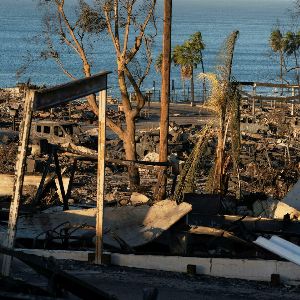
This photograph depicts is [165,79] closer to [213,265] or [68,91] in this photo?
[213,265]

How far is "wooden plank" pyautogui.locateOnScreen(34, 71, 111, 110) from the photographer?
32.6ft

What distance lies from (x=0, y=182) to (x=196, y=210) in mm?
6882

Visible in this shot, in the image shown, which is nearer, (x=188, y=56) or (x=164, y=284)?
(x=164, y=284)

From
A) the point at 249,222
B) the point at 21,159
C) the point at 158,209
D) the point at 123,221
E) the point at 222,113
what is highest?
the point at 222,113

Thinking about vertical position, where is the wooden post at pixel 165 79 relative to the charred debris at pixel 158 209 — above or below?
above

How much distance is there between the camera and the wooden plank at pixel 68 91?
9922 millimetres

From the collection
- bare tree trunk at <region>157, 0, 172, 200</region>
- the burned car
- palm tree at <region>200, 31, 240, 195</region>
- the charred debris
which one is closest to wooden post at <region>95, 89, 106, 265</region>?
the charred debris

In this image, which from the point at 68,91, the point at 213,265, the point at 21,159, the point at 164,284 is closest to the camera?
the point at 21,159

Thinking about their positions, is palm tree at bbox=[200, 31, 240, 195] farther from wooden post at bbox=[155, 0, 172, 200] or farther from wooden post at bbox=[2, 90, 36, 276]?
wooden post at bbox=[2, 90, 36, 276]

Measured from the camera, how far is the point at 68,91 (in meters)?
10.6

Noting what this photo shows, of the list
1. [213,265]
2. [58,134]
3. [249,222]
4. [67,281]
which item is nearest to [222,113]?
[249,222]

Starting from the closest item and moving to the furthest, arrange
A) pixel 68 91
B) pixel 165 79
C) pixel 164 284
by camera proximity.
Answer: pixel 68 91, pixel 164 284, pixel 165 79

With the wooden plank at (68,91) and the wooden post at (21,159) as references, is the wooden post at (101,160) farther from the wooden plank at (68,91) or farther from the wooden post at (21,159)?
the wooden post at (21,159)

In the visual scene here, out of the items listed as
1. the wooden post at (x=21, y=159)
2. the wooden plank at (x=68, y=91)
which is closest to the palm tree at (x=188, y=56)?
the wooden plank at (x=68, y=91)
